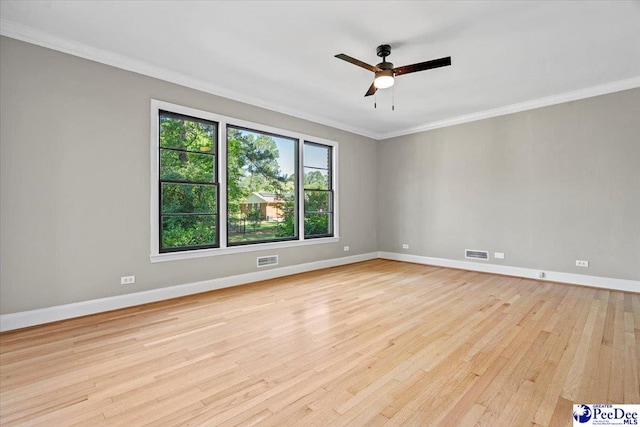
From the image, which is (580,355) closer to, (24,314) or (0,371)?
(0,371)

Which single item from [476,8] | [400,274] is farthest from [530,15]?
[400,274]

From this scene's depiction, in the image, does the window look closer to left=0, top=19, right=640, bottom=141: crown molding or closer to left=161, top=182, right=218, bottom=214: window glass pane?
left=0, top=19, right=640, bottom=141: crown molding

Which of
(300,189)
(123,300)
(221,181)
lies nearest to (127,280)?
(123,300)

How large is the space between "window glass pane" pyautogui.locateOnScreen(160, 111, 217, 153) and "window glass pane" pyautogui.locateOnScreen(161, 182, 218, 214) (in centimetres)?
56

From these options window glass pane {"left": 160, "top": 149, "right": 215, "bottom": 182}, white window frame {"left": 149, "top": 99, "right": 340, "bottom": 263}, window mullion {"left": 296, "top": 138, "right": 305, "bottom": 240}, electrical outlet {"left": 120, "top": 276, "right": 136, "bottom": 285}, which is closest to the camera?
electrical outlet {"left": 120, "top": 276, "right": 136, "bottom": 285}

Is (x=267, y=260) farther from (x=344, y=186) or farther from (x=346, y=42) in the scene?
(x=346, y=42)

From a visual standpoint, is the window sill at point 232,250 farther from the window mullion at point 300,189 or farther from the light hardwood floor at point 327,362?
the light hardwood floor at point 327,362

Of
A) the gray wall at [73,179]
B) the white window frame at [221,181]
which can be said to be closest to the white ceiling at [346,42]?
the gray wall at [73,179]

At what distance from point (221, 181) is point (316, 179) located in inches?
86.6

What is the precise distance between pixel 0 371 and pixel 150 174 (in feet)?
7.80

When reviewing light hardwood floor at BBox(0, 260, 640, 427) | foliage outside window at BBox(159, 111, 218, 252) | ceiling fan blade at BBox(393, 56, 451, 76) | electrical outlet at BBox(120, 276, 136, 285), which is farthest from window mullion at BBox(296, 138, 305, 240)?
electrical outlet at BBox(120, 276, 136, 285)

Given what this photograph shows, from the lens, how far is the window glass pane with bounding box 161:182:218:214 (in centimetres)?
414

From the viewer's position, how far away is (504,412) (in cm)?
181

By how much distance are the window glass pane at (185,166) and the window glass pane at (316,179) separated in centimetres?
201
